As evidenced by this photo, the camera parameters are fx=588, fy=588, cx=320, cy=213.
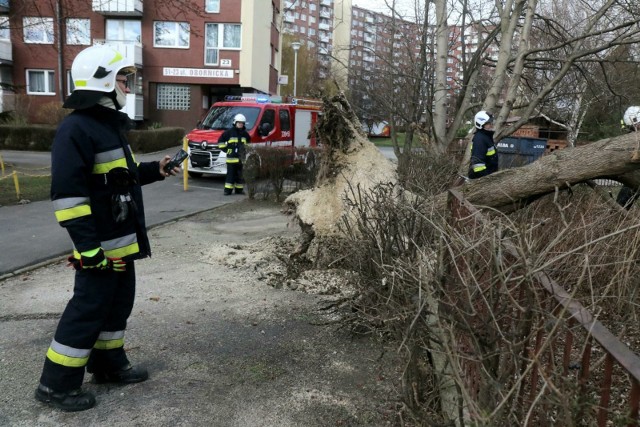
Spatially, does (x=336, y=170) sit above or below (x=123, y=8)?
below

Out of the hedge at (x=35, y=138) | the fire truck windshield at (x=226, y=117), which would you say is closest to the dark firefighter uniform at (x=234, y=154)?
the fire truck windshield at (x=226, y=117)

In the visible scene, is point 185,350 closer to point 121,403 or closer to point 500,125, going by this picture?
point 121,403

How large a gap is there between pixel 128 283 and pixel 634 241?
127 inches

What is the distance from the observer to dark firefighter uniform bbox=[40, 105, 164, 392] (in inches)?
125

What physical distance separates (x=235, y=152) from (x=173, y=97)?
20.5 metres

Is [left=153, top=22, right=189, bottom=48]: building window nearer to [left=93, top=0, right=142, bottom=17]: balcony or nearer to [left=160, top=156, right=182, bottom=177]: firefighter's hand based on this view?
[left=93, top=0, right=142, bottom=17]: balcony

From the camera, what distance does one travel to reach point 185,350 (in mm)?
4148

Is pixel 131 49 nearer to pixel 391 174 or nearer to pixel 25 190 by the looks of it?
pixel 25 190

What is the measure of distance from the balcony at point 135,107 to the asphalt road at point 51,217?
52.1 feet

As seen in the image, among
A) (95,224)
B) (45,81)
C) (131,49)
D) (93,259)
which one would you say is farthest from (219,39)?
(93,259)

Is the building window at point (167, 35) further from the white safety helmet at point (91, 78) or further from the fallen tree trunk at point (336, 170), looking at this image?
the white safety helmet at point (91, 78)

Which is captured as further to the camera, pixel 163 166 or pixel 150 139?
pixel 150 139

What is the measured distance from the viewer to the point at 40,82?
3241 cm

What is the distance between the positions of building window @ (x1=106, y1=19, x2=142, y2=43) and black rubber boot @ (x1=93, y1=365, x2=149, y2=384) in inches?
1208
